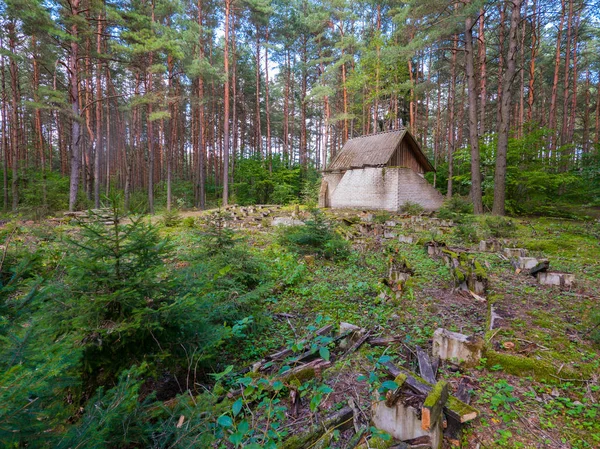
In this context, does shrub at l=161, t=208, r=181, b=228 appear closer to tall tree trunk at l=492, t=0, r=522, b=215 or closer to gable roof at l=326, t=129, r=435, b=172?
gable roof at l=326, t=129, r=435, b=172

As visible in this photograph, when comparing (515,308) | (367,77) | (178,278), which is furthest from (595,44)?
(178,278)

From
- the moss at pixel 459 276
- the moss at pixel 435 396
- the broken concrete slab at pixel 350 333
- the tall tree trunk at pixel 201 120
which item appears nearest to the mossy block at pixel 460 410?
the moss at pixel 435 396

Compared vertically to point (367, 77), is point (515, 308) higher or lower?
lower

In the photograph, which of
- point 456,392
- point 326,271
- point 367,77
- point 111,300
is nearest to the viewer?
point 111,300

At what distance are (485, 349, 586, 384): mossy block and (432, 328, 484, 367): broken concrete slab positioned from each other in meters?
0.11

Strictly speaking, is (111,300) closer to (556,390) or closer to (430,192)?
(556,390)

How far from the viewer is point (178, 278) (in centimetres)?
246

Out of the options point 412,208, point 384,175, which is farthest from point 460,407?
point 384,175

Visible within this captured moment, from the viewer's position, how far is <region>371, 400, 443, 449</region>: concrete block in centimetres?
177

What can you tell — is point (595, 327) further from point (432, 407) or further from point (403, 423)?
point (403, 423)

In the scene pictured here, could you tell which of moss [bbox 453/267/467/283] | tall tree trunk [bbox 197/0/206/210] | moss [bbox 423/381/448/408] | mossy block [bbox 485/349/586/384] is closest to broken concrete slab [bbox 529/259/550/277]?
moss [bbox 453/267/467/283]

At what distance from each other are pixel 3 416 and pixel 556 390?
3.40 m

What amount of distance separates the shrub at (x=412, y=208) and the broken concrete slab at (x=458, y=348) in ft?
42.0

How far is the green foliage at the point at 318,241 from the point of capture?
6.73 metres
